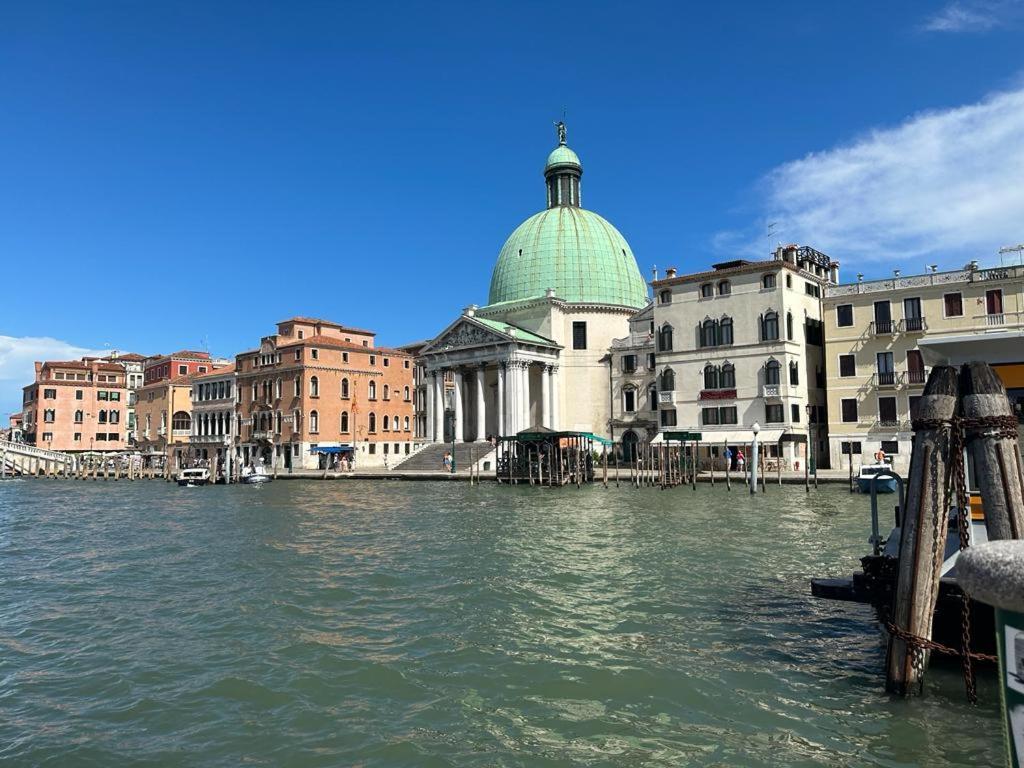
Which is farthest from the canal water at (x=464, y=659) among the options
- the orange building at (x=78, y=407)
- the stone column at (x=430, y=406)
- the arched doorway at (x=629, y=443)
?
the orange building at (x=78, y=407)

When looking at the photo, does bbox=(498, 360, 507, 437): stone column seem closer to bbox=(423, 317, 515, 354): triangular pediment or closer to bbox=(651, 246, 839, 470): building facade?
bbox=(423, 317, 515, 354): triangular pediment

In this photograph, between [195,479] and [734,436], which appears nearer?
[734,436]

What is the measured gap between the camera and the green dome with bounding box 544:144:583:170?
207ft

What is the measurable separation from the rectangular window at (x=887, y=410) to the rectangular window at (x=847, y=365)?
193 cm

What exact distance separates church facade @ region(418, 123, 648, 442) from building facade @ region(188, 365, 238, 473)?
19.7 metres

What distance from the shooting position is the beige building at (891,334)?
3428 centimetres

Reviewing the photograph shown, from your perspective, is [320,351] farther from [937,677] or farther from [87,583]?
[937,677]

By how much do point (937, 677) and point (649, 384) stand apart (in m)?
43.7

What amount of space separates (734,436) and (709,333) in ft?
20.2

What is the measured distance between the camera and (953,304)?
3516 cm

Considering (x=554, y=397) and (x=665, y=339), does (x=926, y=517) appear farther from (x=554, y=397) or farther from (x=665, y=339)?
(x=554, y=397)

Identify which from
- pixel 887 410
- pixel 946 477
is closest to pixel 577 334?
pixel 887 410

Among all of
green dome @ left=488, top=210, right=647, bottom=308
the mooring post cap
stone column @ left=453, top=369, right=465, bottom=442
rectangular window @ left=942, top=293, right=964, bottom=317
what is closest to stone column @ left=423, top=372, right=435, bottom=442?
stone column @ left=453, top=369, right=465, bottom=442

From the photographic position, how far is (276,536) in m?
21.4
